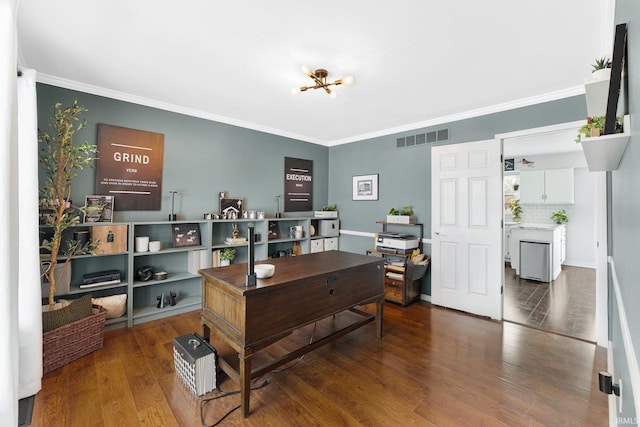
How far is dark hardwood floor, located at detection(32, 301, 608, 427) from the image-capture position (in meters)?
1.84

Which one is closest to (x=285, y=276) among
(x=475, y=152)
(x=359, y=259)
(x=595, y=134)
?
(x=359, y=259)

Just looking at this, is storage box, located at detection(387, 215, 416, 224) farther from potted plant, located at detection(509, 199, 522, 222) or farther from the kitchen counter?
potted plant, located at detection(509, 199, 522, 222)

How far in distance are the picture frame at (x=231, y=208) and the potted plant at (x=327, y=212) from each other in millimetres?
1507

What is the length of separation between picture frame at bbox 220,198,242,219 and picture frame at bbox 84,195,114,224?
4.34 feet

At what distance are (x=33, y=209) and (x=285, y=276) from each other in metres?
1.99

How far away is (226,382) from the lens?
2232mm

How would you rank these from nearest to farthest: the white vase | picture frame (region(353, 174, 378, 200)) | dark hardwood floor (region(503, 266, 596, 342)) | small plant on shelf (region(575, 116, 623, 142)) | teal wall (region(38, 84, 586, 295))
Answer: small plant on shelf (region(575, 116, 623, 142)), the white vase, teal wall (region(38, 84, 586, 295)), dark hardwood floor (region(503, 266, 596, 342)), picture frame (region(353, 174, 378, 200))

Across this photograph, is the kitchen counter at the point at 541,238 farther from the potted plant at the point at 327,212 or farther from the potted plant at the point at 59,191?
the potted plant at the point at 59,191

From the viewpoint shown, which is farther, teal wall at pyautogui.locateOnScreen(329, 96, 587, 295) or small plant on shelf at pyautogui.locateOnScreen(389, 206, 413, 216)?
small plant on shelf at pyautogui.locateOnScreen(389, 206, 413, 216)

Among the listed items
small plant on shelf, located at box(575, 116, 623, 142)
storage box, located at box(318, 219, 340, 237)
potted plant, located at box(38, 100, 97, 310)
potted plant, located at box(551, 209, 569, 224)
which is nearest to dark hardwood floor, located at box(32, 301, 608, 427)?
potted plant, located at box(38, 100, 97, 310)

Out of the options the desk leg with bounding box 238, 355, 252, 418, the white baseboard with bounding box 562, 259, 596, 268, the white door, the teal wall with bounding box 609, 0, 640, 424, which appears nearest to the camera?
the teal wall with bounding box 609, 0, 640, 424

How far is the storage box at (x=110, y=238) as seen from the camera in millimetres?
2951

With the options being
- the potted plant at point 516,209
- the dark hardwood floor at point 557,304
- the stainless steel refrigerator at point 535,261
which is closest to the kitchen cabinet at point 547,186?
the potted plant at point 516,209

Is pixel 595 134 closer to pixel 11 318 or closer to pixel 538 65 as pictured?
pixel 538 65
